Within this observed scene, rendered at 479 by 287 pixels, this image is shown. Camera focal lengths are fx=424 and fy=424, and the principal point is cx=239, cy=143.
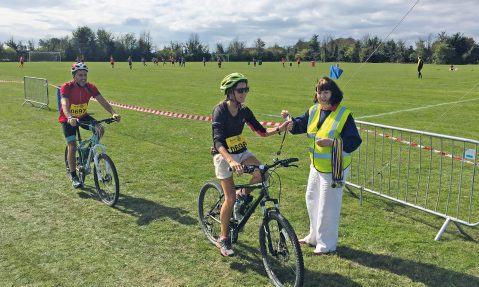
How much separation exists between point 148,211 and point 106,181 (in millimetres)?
927

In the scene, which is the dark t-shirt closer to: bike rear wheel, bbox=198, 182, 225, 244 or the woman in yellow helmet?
the woman in yellow helmet

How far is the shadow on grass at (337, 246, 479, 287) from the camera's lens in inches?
179

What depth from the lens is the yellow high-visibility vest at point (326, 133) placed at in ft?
15.7

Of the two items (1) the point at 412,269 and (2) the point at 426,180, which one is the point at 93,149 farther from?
(2) the point at 426,180

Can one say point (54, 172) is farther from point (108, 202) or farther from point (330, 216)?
point (330, 216)

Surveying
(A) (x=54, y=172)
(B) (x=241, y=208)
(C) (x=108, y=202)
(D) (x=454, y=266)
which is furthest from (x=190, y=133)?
(D) (x=454, y=266)

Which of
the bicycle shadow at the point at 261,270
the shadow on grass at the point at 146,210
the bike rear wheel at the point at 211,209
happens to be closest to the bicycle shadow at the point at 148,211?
the shadow on grass at the point at 146,210

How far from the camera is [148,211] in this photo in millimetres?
6559

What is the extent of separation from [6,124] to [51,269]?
10.9 m

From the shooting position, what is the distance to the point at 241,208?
16.3 feet

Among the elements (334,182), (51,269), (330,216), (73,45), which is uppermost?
(73,45)

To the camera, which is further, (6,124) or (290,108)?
(290,108)

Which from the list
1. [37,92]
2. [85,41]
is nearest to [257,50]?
[85,41]

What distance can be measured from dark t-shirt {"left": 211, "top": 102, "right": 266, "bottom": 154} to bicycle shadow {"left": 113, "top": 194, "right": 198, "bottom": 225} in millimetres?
1781
